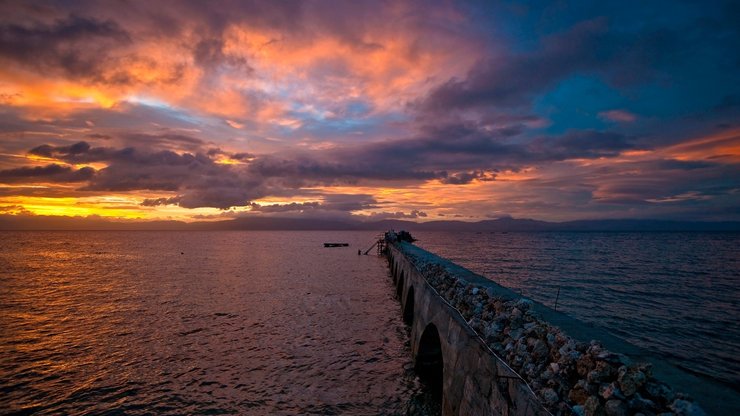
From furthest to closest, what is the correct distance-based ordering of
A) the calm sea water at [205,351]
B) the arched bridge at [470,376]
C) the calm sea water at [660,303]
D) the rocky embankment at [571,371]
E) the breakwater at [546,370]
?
the calm sea water at [660,303] → the calm sea water at [205,351] → the arched bridge at [470,376] → the breakwater at [546,370] → the rocky embankment at [571,371]

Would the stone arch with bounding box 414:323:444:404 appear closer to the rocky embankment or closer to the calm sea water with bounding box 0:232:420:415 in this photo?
the calm sea water with bounding box 0:232:420:415

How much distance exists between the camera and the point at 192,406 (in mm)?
13242

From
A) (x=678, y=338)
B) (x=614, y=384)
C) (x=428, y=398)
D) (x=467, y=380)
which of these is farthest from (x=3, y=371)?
(x=678, y=338)

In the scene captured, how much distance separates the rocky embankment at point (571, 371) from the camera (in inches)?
175

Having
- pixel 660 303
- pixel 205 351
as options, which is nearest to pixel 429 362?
pixel 205 351

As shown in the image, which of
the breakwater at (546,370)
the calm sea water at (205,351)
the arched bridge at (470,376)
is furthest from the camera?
the calm sea water at (205,351)

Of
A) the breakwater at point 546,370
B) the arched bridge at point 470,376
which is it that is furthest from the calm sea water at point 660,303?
the arched bridge at point 470,376

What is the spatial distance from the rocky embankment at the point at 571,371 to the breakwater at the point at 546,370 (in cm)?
1

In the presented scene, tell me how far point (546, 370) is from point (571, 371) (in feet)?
1.34

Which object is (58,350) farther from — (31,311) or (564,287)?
(564,287)

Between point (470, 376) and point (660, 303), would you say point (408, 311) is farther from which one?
point (660, 303)

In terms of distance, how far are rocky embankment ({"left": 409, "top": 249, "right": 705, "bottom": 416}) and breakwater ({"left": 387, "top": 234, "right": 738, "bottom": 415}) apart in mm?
12

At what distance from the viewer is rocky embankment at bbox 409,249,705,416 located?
14.6ft

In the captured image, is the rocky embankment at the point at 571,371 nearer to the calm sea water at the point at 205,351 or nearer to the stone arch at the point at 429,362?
the stone arch at the point at 429,362
